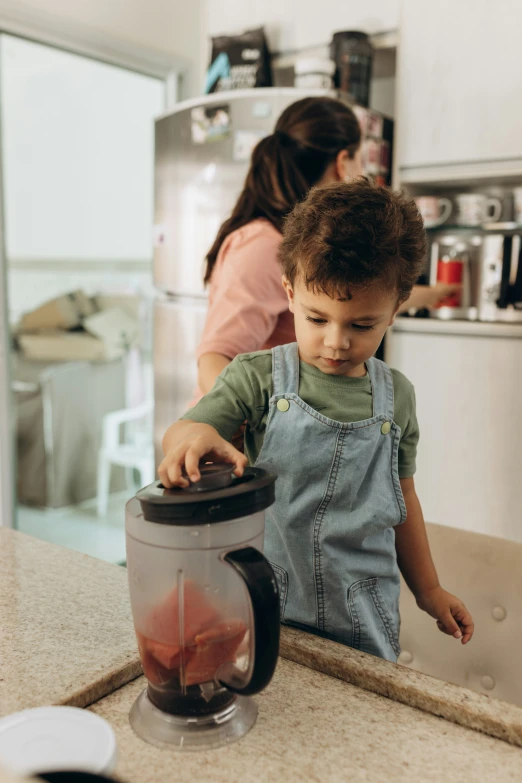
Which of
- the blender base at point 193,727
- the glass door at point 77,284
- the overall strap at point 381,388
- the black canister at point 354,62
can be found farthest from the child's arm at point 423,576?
the glass door at point 77,284

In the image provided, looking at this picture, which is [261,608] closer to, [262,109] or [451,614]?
[451,614]

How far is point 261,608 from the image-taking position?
0.54m

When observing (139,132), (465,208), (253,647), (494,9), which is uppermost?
(494,9)

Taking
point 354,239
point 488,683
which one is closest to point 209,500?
point 354,239

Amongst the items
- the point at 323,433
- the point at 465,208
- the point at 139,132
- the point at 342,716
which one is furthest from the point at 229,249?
the point at 139,132

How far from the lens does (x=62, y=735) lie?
0.58 metres

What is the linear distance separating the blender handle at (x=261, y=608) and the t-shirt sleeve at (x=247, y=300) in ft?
2.38

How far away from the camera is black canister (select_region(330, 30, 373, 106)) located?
2334 mm

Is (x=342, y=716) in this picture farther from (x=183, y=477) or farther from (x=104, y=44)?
(x=104, y=44)

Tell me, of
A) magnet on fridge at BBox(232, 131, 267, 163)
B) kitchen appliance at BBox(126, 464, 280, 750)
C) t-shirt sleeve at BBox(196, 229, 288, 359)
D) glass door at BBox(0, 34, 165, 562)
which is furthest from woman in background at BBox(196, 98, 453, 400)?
glass door at BBox(0, 34, 165, 562)

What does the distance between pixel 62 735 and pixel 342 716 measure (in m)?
0.25

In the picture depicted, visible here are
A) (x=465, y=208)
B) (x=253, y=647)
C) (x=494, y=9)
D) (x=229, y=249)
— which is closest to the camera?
(x=253, y=647)

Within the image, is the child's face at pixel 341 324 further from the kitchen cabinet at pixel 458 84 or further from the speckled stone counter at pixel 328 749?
the kitchen cabinet at pixel 458 84

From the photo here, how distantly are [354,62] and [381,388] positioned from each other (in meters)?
1.86
